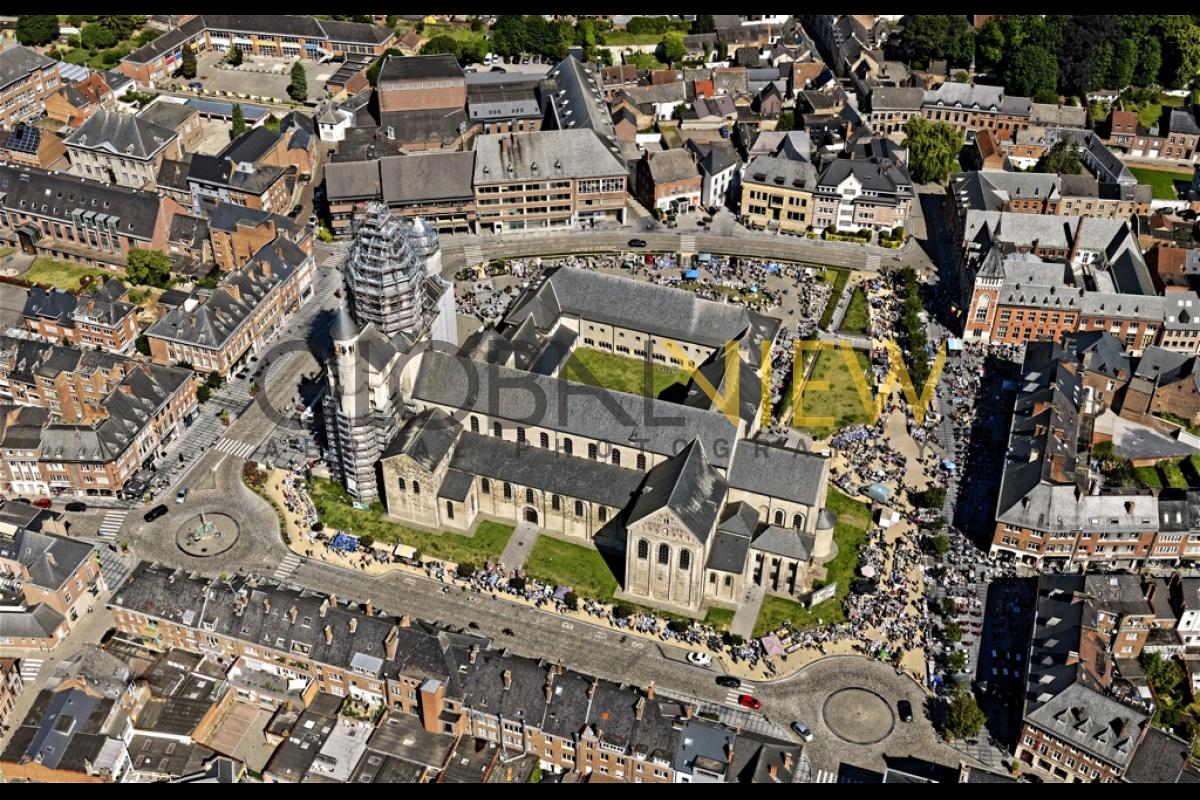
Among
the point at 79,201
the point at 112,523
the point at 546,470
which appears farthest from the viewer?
the point at 79,201

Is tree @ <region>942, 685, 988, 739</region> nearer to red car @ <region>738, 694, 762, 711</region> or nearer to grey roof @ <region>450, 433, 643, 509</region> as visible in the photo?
red car @ <region>738, 694, 762, 711</region>

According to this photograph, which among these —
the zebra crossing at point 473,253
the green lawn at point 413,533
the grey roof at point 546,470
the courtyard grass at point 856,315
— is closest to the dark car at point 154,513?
the green lawn at point 413,533

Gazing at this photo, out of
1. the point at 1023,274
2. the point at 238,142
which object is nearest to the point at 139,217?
the point at 238,142

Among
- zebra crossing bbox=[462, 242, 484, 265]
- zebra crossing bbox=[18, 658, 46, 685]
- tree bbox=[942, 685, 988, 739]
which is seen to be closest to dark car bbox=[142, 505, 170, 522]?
zebra crossing bbox=[18, 658, 46, 685]

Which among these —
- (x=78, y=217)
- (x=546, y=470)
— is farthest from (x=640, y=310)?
(x=78, y=217)

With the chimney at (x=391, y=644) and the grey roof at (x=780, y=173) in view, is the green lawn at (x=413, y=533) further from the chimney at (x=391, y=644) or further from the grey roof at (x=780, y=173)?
the grey roof at (x=780, y=173)

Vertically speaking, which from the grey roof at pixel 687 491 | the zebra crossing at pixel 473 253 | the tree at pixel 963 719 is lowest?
the tree at pixel 963 719

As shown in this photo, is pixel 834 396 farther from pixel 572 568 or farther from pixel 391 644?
pixel 391 644
